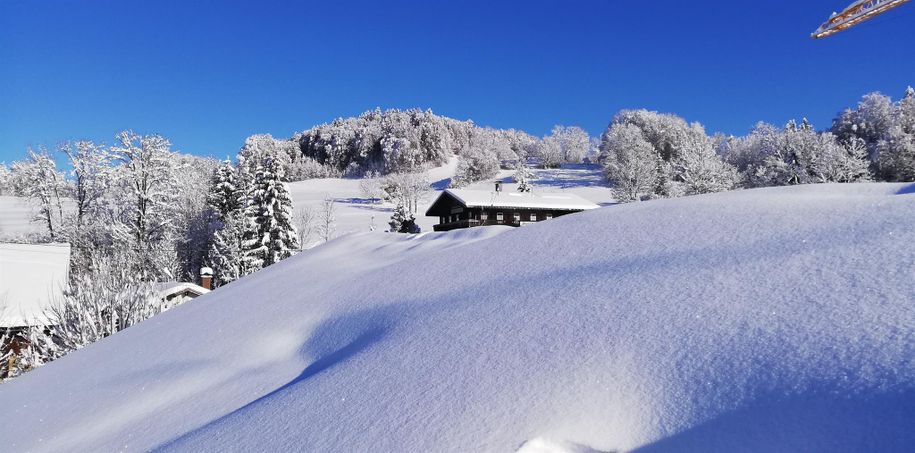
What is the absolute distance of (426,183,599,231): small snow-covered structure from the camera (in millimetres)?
43656

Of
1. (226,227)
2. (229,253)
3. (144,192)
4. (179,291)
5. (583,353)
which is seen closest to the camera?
(583,353)

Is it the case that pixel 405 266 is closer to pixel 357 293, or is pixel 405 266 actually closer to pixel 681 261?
pixel 357 293

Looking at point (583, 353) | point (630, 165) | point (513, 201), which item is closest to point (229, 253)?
point (513, 201)

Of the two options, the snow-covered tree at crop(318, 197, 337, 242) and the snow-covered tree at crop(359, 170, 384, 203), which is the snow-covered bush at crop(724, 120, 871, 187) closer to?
the snow-covered tree at crop(318, 197, 337, 242)

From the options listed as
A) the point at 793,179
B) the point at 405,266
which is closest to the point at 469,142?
the point at 793,179

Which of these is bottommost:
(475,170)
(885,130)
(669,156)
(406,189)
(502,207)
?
(502,207)

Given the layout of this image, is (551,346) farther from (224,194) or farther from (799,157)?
(799,157)

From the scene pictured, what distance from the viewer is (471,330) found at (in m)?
4.27

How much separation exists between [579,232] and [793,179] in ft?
176

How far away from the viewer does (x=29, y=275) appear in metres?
23.2

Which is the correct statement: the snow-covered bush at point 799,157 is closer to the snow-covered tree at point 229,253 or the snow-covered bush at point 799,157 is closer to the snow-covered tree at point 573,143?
the snow-covered tree at point 573,143

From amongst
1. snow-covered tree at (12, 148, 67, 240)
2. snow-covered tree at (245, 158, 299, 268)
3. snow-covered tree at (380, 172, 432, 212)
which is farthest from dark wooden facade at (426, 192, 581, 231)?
snow-covered tree at (12, 148, 67, 240)

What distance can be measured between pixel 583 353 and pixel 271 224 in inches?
1438

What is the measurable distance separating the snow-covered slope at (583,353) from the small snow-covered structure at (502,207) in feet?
119
